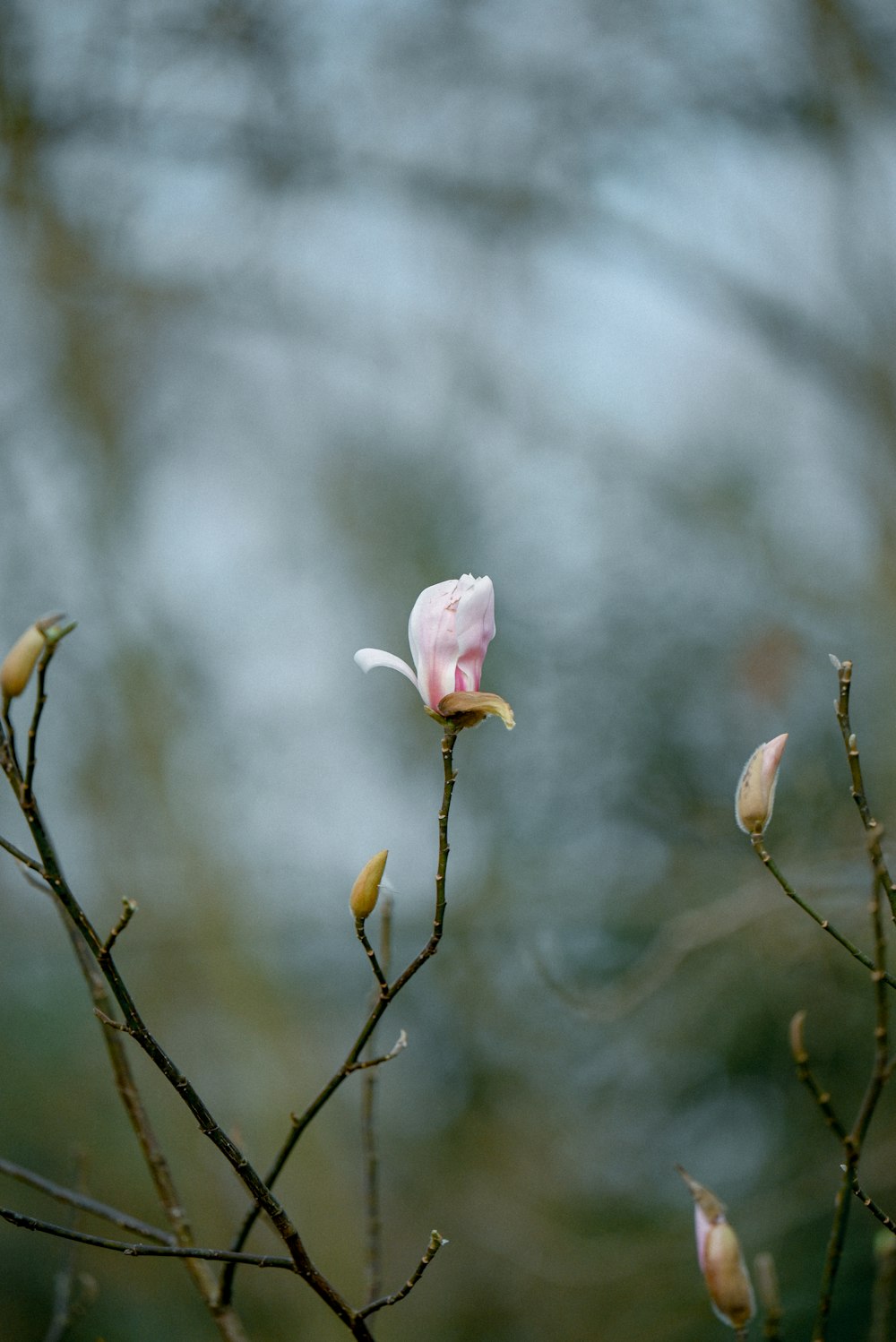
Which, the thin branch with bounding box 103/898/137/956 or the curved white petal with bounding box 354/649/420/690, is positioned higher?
the curved white petal with bounding box 354/649/420/690

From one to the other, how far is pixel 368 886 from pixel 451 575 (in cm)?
193

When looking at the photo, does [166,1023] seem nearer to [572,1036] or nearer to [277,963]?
[277,963]

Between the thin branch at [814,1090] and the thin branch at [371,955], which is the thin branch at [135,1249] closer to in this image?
the thin branch at [371,955]

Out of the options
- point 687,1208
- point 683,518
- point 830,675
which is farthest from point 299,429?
point 687,1208

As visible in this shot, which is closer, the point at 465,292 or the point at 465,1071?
the point at 465,1071

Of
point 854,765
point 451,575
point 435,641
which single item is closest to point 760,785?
point 854,765

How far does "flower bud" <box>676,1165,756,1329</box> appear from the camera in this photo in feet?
1.55

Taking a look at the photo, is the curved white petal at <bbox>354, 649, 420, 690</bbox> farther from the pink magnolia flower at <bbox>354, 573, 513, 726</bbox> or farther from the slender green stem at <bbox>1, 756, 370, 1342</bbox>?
the slender green stem at <bbox>1, 756, 370, 1342</bbox>

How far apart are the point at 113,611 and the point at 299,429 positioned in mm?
640

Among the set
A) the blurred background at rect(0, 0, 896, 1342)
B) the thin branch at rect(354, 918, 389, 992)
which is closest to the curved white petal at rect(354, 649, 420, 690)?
the thin branch at rect(354, 918, 389, 992)

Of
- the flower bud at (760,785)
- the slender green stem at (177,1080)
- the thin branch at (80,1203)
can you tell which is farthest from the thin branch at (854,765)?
the thin branch at (80,1203)

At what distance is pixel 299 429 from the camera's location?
2.66m

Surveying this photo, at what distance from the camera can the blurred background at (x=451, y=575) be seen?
1842 mm

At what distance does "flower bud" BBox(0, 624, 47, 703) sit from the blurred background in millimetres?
1241
